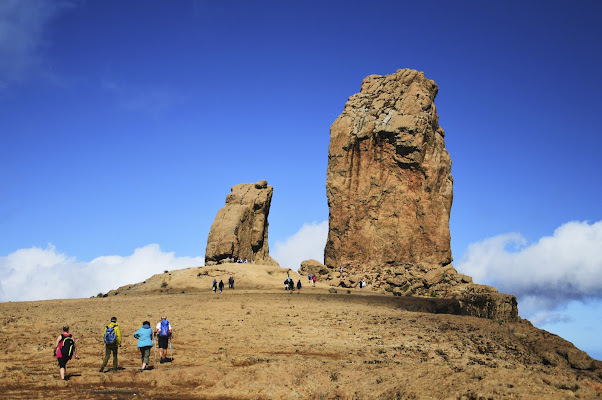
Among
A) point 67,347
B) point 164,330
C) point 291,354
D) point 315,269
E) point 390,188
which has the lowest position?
point 291,354

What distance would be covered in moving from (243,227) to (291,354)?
40987 mm

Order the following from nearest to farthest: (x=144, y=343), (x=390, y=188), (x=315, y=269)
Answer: (x=144, y=343), (x=390, y=188), (x=315, y=269)

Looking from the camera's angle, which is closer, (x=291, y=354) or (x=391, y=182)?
(x=291, y=354)

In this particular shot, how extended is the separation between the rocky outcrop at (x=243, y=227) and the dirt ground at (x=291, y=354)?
819 inches

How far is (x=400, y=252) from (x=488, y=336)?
2729 centimetres

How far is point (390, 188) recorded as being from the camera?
50281 millimetres

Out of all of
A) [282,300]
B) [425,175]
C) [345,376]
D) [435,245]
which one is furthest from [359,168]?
[345,376]

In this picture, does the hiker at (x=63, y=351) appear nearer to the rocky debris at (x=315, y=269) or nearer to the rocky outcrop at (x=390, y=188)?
the rocky outcrop at (x=390, y=188)

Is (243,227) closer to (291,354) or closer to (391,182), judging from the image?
(391,182)

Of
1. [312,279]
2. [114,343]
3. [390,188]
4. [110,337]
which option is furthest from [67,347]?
[390,188]

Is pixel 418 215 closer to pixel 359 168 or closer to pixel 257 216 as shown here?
pixel 359 168

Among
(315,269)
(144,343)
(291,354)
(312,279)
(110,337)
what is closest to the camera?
(110,337)

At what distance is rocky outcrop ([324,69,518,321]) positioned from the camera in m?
48.7

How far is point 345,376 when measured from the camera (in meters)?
13.8
